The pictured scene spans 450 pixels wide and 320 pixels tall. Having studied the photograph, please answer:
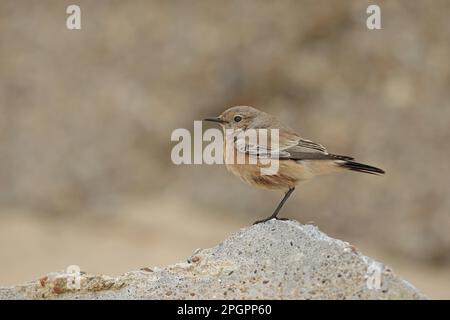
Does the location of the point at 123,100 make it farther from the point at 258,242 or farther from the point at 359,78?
the point at 258,242

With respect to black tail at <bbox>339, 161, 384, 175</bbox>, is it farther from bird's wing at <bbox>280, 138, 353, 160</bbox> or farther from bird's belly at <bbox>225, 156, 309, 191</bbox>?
bird's belly at <bbox>225, 156, 309, 191</bbox>

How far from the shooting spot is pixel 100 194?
58.0 ft

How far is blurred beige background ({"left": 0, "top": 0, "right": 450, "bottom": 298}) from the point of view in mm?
16031

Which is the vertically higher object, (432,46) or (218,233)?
(432,46)

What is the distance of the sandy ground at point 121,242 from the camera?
1500cm

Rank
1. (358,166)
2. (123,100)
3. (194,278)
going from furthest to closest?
(123,100)
(358,166)
(194,278)

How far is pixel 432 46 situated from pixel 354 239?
4.05 metres

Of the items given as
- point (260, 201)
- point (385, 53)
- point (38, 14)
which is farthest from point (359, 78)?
point (38, 14)

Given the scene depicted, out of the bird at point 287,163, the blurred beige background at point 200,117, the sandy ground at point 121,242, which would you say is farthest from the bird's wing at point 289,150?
the blurred beige background at point 200,117

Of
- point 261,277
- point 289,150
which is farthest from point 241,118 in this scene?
point 261,277

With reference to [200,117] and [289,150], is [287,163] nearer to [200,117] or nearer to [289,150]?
[289,150]

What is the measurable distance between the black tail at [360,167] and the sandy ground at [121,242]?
24.2ft

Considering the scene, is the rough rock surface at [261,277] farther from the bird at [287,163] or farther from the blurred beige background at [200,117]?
the blurred beige background at [200,117]
